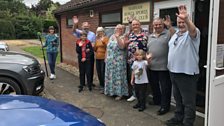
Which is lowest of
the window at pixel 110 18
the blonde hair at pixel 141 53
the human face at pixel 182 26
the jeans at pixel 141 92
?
the jeans at pixel 141 92

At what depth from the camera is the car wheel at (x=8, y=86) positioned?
5.89 metres

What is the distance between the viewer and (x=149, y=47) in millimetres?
5559

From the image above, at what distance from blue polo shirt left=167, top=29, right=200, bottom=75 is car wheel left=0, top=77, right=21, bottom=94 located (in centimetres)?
331

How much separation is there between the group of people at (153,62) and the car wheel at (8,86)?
1.87m

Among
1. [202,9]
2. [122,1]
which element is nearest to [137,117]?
[202,9]

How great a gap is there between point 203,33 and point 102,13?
3975 millimetres

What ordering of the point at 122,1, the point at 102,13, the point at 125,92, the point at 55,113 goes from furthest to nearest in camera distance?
the point at 102,13 < the point at 122,1 < the point at 125,92 < the point at 55,113

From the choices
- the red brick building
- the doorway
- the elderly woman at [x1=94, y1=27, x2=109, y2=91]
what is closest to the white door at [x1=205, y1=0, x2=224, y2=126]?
the red brick building

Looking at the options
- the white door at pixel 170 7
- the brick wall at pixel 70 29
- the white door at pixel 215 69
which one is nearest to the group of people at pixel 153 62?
the white door at pixel 215 69

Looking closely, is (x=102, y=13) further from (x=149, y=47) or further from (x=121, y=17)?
(x=149, y=47)

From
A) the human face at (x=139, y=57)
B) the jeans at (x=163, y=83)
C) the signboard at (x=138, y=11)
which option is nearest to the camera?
the jeans at (x=163, y=83)

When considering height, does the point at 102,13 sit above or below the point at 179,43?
above

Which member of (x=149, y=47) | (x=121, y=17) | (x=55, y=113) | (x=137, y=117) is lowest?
(x=137, y=117)

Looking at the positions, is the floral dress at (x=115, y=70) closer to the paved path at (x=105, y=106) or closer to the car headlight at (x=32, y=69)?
the paved path at (x=105, y=106)
